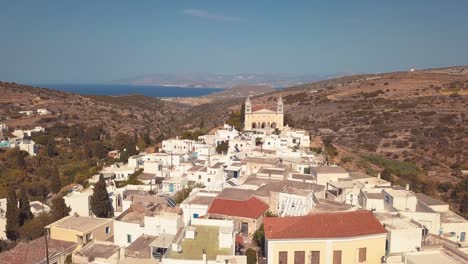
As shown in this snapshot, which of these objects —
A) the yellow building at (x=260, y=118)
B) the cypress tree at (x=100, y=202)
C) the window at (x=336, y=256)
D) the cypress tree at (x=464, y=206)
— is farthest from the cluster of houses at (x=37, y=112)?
the window at (x=336, y=256)

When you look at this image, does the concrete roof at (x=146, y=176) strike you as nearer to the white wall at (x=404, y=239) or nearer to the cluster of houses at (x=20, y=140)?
the white wall at (x=404, y=239)

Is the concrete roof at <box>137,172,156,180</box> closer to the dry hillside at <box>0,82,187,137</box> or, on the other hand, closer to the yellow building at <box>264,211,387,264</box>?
the yellow building at <box>264,211,387,264</box>

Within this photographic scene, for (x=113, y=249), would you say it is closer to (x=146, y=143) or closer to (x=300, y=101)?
(x=146, y=143)

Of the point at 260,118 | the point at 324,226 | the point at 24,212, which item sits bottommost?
the point at 24,212

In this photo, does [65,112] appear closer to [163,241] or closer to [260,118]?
[260,118]

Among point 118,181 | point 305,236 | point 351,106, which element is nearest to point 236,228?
point 305,236

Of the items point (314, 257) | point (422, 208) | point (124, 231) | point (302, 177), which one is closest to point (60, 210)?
point (124, 231)

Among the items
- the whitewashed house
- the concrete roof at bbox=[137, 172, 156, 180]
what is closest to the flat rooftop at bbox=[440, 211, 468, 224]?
the whitewashed house
